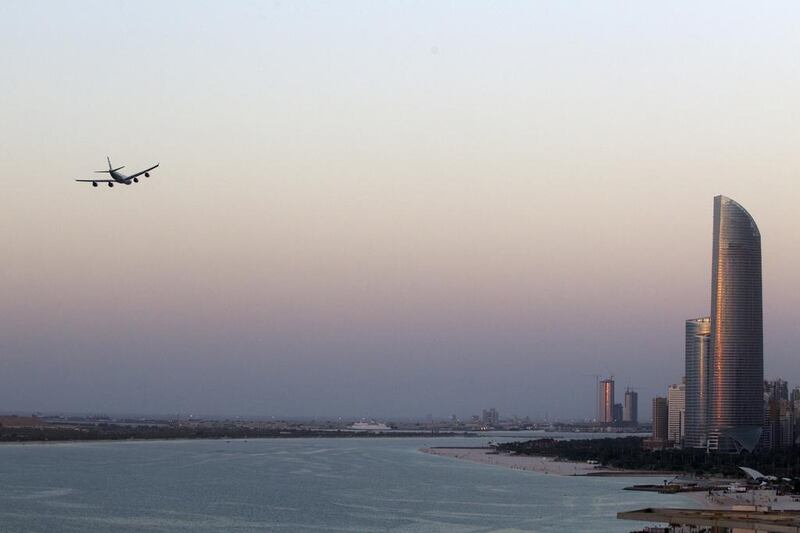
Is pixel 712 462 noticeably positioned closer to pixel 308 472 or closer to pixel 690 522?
pixel 308 472

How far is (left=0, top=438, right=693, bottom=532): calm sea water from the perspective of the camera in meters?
105

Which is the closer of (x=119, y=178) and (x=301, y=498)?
(x=119, y=178)

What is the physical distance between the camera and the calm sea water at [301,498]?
10462 cm

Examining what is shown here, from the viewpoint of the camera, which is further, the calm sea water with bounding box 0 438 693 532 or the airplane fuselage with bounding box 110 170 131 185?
the calm sea water with bounding box 0 438 693 532

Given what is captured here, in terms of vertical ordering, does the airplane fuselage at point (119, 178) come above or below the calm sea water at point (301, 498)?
above

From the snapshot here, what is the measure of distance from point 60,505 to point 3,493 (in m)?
15.1

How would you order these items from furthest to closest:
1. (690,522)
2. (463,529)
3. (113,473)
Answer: (113,473) → (463,529) → (690,522)

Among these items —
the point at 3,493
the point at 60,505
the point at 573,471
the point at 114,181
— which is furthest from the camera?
the point at 573,471

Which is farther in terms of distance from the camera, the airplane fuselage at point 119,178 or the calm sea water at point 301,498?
the calm sea water at point 301,498

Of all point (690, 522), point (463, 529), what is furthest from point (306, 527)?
point (690, 522)

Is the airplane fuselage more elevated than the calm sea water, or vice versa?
the airplane fuselage

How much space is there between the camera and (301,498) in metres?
128

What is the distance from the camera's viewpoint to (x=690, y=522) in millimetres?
55844

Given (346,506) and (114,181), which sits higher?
(114,181)
